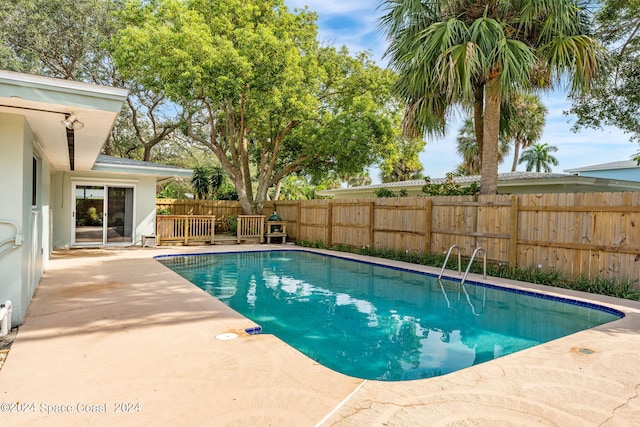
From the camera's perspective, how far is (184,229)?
1413 centimetres

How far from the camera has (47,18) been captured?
17203mm

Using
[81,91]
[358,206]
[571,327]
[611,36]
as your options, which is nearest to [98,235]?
[358,206]

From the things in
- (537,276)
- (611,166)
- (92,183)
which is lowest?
(537,276)

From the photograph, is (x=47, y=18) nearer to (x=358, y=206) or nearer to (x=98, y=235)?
(x=98, y=235)

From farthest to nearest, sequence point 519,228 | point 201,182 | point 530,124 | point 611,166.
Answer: point 611,166, point 530,124, point 201,182, point 519,228

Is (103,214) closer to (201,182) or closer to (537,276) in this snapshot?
(201,182)

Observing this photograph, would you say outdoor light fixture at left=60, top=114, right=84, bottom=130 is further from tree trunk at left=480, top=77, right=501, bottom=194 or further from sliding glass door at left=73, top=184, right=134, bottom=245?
sliding glass door at left=73, top=184, right=134, bottom=245

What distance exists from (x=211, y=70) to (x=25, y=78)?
32.0 feet

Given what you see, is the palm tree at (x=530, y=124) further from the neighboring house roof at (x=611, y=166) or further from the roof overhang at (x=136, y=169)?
the roof overhang at (x=136, y=169)

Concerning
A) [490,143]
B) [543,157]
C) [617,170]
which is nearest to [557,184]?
[490,143]

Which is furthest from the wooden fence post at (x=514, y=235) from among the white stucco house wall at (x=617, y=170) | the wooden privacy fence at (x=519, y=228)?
the white stucco house wall at (x=617, y=170)

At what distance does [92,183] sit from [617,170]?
1133 inches

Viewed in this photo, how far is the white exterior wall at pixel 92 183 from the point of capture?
39.5 ft

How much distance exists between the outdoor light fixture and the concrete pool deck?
7.49 ft
